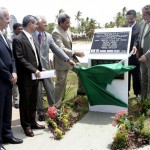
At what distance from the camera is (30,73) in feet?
16.9

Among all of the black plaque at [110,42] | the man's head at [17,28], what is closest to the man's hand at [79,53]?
the black plaque at [110,42]

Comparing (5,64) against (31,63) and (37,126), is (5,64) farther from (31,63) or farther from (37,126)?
(37,126)

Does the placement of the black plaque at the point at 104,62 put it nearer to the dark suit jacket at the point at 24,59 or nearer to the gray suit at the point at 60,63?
the gray suit at the point at 60,63

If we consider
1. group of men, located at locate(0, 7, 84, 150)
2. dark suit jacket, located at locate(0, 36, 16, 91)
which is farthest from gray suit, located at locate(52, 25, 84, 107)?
dark suit jacket, located at locate(0, 36, 16, 91)

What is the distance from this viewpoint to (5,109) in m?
4.85

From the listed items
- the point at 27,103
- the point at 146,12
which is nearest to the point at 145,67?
the point at 146,12

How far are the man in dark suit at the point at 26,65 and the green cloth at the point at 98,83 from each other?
113 centimetres

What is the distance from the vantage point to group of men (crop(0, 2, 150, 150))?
4637 millimetres

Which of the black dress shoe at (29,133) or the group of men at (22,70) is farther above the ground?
the group of men at (22,70)

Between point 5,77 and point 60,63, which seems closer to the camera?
point 5,77

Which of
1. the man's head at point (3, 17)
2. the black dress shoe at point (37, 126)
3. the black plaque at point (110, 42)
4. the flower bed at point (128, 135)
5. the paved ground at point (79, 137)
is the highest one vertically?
the man's head at point (3, 17)

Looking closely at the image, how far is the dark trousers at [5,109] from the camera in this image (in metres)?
4.62

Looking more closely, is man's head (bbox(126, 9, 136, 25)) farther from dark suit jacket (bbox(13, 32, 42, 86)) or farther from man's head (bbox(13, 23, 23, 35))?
dark suit jacket (bbox(13, 32, 42, 86))

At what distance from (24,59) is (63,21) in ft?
5.80
